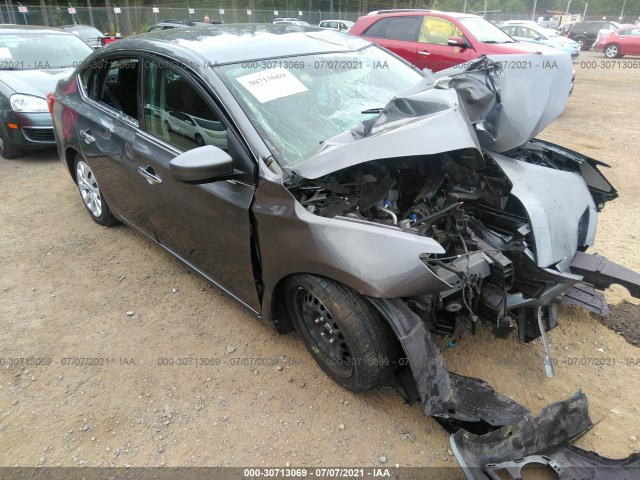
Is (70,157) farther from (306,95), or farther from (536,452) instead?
(536,452)

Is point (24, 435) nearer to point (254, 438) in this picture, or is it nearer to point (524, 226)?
point (254, 438)

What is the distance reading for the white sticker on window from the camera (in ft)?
8.30

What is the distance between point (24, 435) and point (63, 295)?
1264mm

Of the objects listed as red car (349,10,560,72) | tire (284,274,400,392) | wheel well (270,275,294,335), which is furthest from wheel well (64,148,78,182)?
red car (349,10,560,72)

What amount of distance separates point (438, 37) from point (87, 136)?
664cm

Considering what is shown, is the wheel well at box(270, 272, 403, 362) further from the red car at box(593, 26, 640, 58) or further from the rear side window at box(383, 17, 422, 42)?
the red car at box(593, 26, 640, 58)

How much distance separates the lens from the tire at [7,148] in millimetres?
5916

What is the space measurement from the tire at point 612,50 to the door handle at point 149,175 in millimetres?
21989

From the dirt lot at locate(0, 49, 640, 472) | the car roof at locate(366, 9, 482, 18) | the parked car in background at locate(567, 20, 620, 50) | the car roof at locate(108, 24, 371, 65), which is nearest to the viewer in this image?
the dirt lot at locate(0, 49, 640, 472)

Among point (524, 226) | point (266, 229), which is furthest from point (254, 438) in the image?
point (524, 226)

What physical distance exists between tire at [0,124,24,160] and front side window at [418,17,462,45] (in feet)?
22.3

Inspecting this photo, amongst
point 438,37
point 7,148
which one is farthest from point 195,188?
point 438,37

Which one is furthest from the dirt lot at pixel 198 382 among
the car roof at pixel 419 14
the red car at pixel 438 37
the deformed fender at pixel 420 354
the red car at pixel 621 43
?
the red car at pixel 621 43

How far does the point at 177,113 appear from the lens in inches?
107
